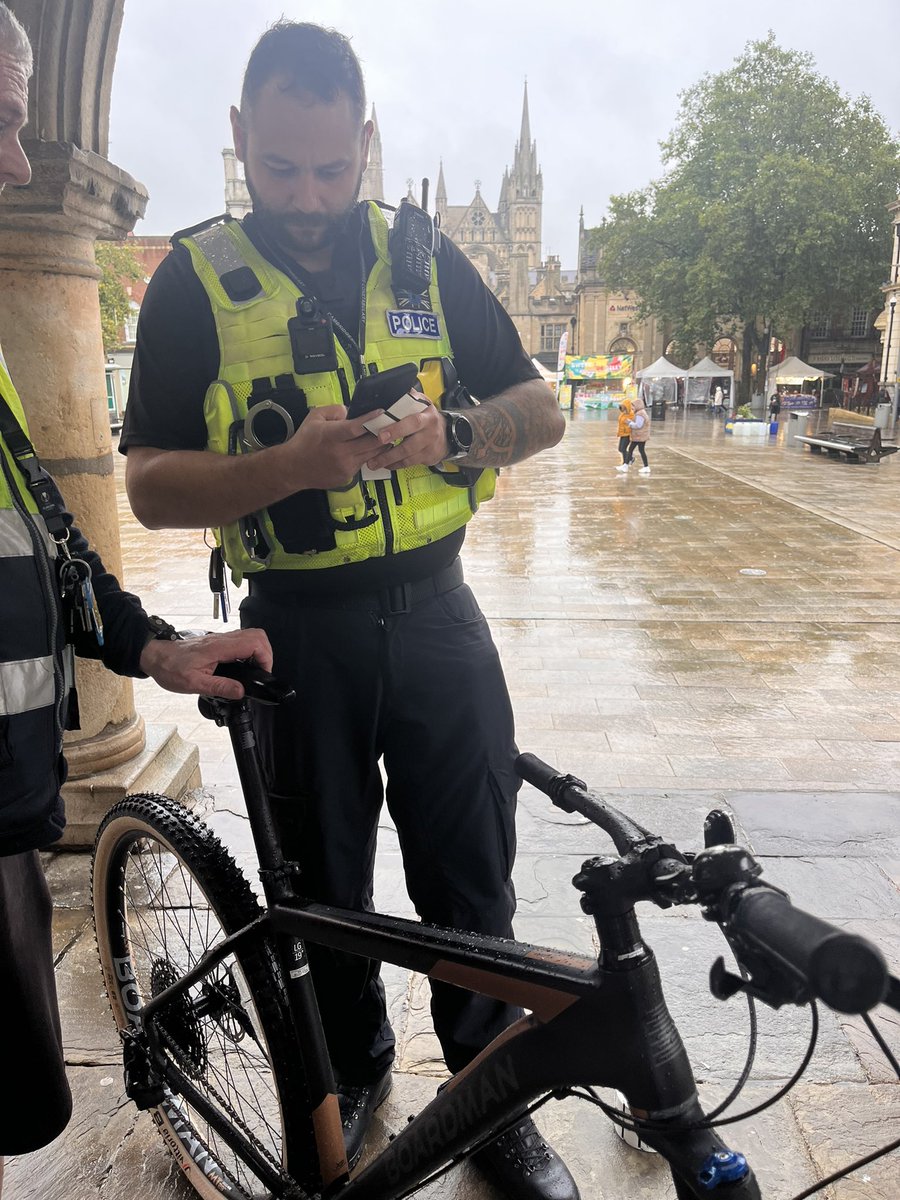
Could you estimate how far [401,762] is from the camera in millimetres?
1966

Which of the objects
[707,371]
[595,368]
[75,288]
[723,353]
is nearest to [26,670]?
[75,288]

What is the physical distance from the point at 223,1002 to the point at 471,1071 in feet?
2.33

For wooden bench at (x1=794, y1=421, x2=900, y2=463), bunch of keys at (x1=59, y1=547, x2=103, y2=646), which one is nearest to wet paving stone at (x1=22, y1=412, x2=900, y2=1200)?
bunch of keys at (x1=59, y1=547, x2=103, y2=646)

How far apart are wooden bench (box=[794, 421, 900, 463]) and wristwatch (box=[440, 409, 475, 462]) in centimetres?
1892

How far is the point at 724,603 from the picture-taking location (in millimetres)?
7348

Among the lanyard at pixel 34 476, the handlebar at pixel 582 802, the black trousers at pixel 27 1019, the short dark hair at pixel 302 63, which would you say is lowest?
the black trousers at pixel 27 1019

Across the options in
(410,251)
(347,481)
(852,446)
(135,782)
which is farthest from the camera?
(852,446)

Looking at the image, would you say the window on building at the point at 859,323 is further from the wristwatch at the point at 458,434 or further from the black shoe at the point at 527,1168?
the black shoe at the point at 527,1168

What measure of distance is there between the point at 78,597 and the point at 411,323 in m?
0.85

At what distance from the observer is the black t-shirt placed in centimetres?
174

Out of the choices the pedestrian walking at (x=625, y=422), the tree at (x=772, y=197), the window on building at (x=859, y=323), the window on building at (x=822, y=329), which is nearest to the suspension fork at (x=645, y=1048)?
the pedestrian walking at (x=625, y=422)

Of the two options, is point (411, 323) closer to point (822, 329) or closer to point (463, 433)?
point (463, 433)

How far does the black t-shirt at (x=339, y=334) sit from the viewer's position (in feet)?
5.70

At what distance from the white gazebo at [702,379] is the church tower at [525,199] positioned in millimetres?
45420
